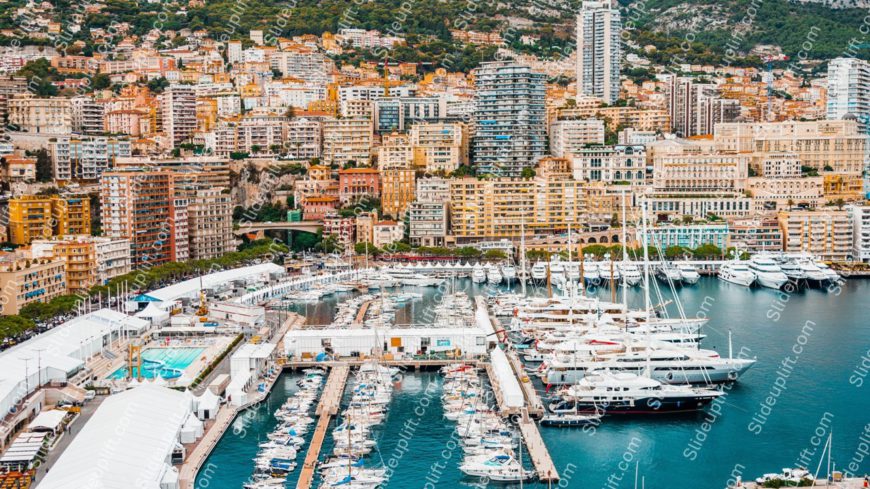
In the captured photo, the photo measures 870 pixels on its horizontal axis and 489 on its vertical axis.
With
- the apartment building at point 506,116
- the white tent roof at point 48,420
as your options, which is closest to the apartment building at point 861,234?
the apartment building at point 506,116

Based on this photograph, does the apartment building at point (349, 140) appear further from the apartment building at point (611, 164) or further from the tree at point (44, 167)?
the tree at point (44, 167)

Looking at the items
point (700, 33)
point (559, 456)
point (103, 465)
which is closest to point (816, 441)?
point (559, 456)

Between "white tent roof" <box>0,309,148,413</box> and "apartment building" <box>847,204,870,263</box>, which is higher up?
"apartment building" <box>847,204,870,263</box>

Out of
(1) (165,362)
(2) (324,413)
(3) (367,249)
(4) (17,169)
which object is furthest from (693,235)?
(4) (17,169)

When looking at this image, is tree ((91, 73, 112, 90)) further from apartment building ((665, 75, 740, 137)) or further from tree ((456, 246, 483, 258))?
apartment building ((665, 75, 740, 137))

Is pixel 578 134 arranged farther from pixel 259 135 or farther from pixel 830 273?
pixel 830 273

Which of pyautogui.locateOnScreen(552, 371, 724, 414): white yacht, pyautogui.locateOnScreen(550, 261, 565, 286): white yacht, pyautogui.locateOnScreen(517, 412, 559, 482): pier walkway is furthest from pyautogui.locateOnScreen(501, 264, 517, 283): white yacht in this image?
pyautogui.locateOnScreen(517, 412, 559, 482): pier walkway

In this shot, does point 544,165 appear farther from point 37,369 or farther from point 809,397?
point 37,369
